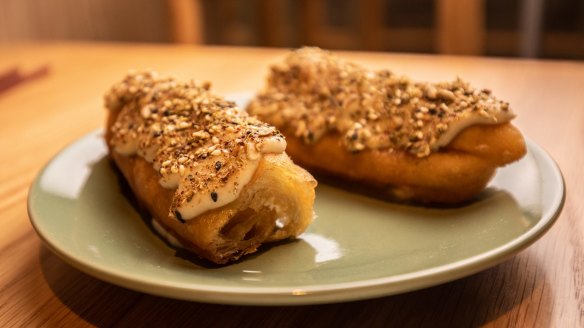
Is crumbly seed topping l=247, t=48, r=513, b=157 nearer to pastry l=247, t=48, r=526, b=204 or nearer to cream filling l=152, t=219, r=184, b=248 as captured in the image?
pastry l=247, t=48, r=526, b=204

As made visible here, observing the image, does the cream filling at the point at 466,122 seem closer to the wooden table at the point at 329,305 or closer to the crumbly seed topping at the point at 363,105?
the crumbly seed topping at the point at 363,105

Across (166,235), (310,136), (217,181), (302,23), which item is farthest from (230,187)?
(302,23)

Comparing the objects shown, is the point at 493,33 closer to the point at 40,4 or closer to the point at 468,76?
the point at 468,76

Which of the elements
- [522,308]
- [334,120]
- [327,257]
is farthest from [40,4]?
[522,308]

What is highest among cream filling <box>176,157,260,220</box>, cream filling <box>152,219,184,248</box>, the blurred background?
cream filling <box>176,157,260,220</box>

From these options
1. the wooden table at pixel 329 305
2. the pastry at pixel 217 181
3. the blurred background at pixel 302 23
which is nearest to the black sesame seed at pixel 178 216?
the pastry at pixel 217 181

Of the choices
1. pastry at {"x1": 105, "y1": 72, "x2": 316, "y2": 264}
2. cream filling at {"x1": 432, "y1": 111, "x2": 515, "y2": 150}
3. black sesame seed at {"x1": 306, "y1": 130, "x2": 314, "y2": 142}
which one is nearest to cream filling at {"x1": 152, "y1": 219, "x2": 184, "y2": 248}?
pastry at {"x1": 105, "y1": 72, "x2": 316, "y2": 264}
